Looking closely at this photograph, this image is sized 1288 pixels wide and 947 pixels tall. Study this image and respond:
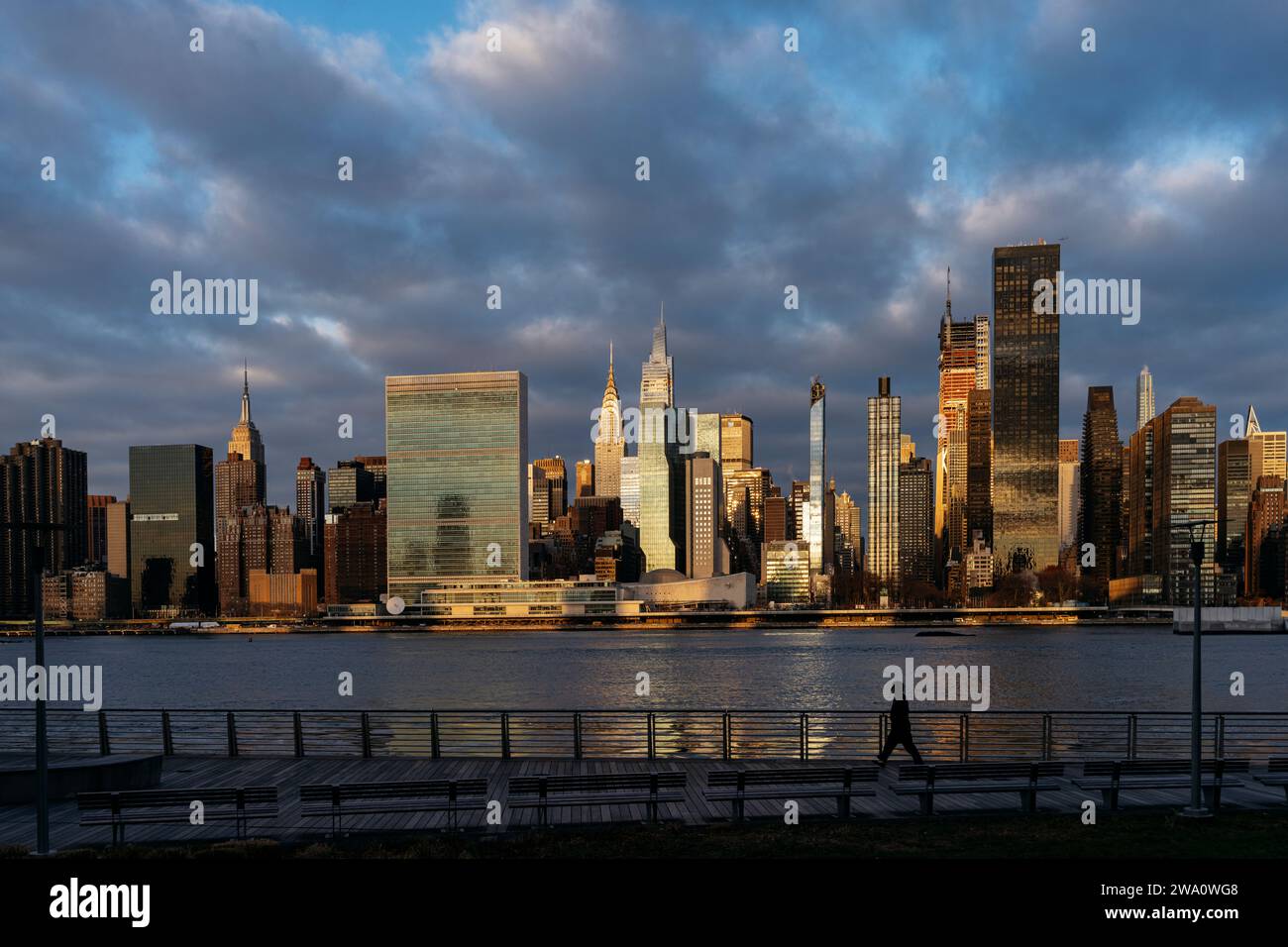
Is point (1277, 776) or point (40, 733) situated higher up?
point (40, 733)

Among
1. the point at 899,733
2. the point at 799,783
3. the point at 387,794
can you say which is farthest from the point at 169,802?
the point at 899,733

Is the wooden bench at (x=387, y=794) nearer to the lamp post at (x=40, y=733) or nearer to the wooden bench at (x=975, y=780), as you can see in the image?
the lamp post at (x=40, y=733)

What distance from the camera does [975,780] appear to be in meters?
18.3

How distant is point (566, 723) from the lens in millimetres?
52938

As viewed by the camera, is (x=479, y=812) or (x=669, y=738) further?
(x=669, y=738)

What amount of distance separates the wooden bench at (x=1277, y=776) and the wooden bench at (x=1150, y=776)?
0.41 m

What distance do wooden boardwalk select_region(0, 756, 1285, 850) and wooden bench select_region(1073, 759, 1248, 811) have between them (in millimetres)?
314

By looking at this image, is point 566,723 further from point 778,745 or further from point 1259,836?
point 1259,836

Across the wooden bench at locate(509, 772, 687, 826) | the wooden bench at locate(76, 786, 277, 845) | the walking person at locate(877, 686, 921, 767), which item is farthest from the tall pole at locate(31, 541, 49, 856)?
the walking person at locate(877, 686, 921, 767)

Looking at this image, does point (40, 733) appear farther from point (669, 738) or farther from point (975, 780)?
point (669, 738)

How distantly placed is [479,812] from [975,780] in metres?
8.86

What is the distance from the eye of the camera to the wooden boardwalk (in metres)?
16.8

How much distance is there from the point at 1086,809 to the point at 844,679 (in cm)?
7308
